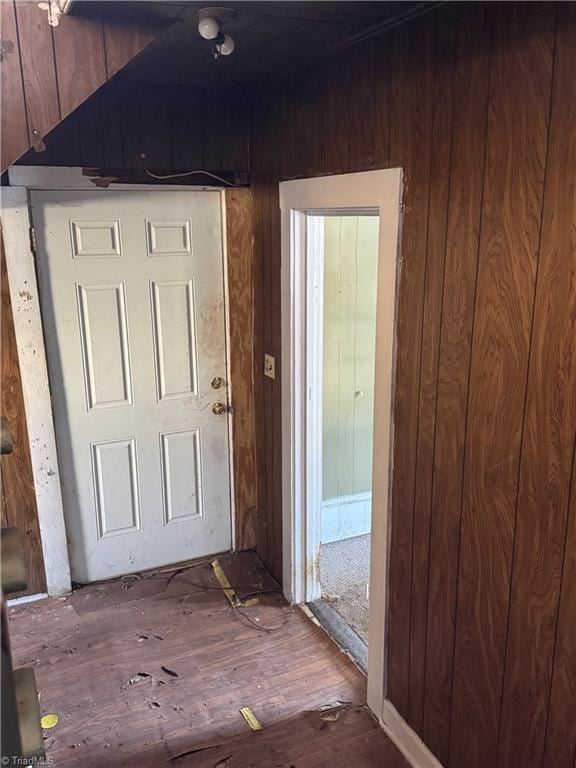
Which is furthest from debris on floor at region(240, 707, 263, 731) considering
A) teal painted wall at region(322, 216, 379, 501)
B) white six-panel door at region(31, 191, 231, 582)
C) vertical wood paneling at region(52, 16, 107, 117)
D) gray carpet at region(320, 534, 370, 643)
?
vertical wood paneling at region(52, 16, 107, 117)

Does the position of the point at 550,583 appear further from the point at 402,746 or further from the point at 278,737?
the point at 278,737

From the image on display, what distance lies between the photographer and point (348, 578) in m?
3.29

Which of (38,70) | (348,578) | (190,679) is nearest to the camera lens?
(38,70)

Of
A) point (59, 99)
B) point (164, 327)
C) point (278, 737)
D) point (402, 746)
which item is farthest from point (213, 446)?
point (59, 99)

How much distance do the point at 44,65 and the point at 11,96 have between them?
12cm

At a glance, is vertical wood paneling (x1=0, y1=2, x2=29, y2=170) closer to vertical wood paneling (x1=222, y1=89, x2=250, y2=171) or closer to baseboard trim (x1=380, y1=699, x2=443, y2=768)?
vertical wood paneling (x1=222, y1=89, x2=250, y2=171)

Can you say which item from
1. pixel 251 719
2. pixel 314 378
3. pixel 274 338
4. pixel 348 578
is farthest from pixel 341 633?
pixel 274 338

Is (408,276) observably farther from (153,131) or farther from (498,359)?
(153,131)

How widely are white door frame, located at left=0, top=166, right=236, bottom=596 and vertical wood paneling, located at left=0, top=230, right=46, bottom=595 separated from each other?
23 millimetres

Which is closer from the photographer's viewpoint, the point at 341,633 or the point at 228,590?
the point at 341,633

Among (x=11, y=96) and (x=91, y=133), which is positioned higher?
(x=91, y=133)

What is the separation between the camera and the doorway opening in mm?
3209

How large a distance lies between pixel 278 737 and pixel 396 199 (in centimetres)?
192

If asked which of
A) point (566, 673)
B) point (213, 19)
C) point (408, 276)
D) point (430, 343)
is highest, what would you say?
point (213, 19)
